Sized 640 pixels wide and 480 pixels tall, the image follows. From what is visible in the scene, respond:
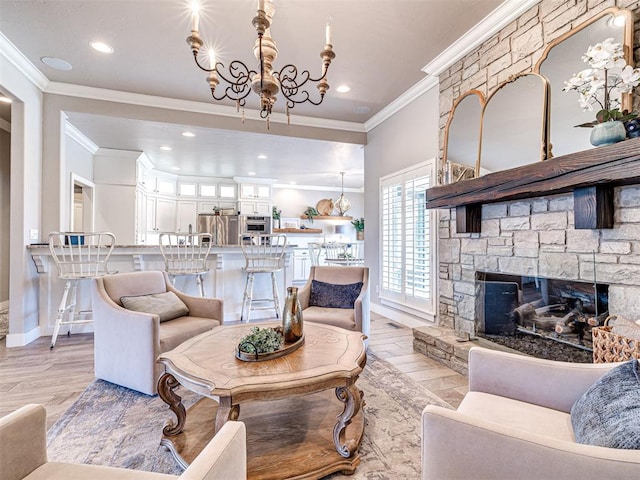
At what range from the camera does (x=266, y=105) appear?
7.17 ft

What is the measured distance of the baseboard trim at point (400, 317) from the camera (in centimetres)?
380

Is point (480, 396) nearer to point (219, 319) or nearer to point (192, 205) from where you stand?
point (219, 319)

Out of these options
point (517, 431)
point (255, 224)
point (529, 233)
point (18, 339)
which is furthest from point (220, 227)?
point (517, 431)

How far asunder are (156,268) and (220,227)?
3502 mm

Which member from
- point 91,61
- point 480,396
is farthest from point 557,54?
point 91,61

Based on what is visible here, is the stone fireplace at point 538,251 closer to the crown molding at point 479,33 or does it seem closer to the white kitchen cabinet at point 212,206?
the crown molding at point 479,33

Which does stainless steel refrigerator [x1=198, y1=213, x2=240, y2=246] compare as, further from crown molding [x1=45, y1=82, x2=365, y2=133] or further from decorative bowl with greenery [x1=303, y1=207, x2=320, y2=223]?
crown molding [x1=45, y1=82, x2=365, y2=133]

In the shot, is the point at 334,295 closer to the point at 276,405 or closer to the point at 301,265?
the point at 276,405

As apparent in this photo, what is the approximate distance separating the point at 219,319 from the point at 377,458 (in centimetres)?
173

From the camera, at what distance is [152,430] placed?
183 centimetres

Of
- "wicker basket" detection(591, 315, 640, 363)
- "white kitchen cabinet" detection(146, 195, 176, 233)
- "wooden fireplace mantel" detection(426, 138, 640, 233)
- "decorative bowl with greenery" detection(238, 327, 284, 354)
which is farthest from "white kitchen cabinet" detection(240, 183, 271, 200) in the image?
"wicker basket" detection(591, 315, 640, 363)

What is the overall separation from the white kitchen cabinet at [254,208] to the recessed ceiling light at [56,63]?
454 centimetres

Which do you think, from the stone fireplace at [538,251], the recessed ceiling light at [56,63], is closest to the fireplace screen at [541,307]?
the stone fireplace at [538,251]

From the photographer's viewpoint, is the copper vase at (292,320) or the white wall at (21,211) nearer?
the copper vase at (292,320)
